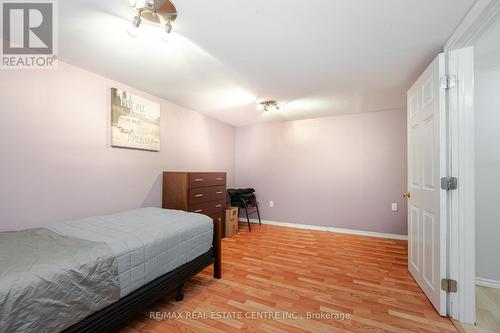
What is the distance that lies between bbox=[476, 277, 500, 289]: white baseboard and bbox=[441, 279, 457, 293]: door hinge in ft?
2.59

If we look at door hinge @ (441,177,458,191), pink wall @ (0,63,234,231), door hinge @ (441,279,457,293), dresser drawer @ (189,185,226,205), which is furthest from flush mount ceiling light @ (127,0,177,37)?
door hinge @ (441,279,457,293)

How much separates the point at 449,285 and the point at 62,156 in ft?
10.9

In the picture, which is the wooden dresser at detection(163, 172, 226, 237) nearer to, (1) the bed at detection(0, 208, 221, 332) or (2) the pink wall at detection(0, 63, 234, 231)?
(2) the pink wall at detection(0, 63, 234, 231)

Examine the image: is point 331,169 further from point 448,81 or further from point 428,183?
point 448,81

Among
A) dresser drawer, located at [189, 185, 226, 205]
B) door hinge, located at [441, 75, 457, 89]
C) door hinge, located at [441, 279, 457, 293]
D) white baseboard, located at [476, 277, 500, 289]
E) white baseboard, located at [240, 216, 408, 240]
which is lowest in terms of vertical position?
white baseboard, located at [240, 216, 408, 240]

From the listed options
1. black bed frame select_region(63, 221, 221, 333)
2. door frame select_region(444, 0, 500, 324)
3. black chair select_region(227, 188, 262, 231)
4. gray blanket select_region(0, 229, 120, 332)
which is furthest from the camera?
black chair select_region(227, 188, 262, 231)

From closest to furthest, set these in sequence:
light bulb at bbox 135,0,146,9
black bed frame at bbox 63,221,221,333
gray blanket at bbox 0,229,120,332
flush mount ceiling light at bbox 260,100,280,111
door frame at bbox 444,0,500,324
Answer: gray blanket at bbox 0,229,120,332
black bed frame at bbox 63,221,221,333
light bulb at bbox 135,0,146,9
door frame at bbox 444,0,500,324
flush mount ceiling light at bbox 260,100,280,111

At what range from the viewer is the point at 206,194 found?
295 centimetres

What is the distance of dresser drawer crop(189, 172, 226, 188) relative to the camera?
2.70 meters

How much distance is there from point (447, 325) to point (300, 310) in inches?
38.9

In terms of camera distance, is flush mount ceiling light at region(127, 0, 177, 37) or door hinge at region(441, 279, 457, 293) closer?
flush mount ceiling light at region(127, 0, 177, 37)

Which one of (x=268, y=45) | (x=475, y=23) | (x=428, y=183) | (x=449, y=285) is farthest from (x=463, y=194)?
(x=268, y=45)

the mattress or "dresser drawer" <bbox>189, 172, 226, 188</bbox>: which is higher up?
"dresser drawer" <bbox>189, 172, 226, 188</bbox>

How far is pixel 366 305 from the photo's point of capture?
161cm
